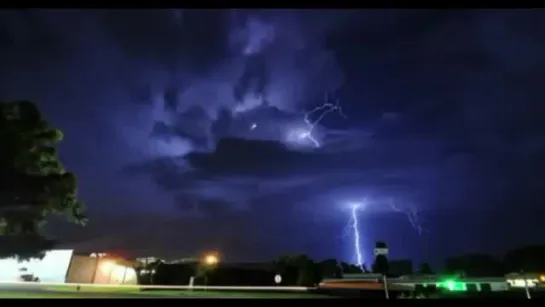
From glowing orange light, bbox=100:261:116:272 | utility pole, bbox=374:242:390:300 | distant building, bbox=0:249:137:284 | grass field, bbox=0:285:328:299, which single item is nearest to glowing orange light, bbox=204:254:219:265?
grass field, bbox=0:285:328:299

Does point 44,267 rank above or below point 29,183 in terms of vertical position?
below

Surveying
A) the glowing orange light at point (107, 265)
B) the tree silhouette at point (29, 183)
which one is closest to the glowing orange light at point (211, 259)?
the glowing orange light at point (107, 265)

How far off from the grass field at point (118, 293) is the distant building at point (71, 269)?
102 mm

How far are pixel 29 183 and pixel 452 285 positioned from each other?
354 centimetres

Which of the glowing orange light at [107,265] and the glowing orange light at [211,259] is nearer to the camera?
the glowing orange light at [107,265]

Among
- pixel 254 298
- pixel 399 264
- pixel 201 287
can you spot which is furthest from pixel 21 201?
pixel 399 264

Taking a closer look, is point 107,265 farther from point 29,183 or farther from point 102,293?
point 29,183

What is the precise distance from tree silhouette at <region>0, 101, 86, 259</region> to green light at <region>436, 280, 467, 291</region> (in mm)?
2962

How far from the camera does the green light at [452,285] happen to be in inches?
153

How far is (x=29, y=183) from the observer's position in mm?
4152

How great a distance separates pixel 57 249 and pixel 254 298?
1.71 meters

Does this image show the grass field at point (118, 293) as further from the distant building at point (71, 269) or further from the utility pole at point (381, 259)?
the utility pole at point (381, 259)

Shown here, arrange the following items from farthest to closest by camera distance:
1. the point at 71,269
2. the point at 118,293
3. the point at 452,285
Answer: the point at 71,269
the point at 452,285
the point at 118,293

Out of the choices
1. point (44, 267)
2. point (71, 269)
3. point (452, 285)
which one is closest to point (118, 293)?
point (71, 269)
